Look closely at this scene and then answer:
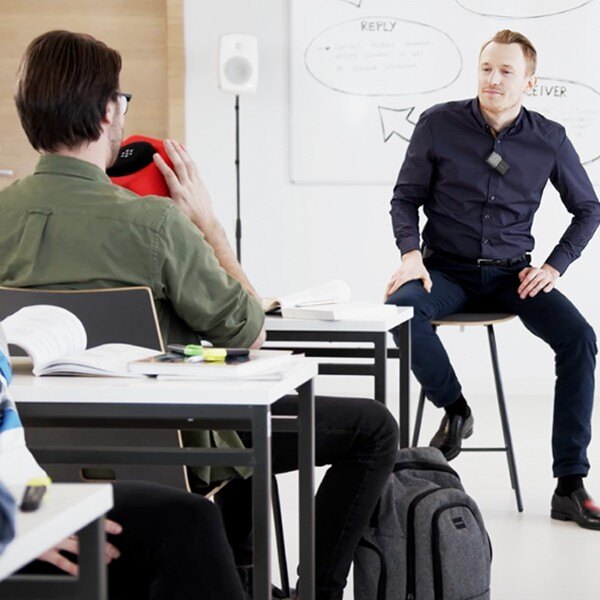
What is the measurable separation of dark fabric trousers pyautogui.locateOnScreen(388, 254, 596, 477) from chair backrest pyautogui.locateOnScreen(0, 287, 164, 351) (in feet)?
5.54

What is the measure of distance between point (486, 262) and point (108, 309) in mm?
2075

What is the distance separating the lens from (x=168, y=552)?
1.17 m

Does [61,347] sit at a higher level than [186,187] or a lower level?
lower

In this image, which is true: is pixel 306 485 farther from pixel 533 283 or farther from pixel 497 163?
pixel 497 163

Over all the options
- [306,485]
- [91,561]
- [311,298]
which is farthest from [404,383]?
[91,561]

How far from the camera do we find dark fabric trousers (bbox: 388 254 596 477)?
3148 millimetres

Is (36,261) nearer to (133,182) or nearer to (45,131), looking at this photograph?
(45,131)

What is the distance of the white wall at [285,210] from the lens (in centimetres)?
529

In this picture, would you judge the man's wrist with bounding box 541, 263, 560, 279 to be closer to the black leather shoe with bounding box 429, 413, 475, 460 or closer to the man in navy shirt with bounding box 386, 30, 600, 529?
the man in navy shirt with bounding box 386, 30, 600, 529

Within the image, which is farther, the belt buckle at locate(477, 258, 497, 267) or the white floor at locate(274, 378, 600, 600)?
the belt buckle at locate(477, 258, 497, 267)

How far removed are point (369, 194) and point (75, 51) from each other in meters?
3.65

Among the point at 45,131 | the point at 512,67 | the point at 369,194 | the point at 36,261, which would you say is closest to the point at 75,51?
the point at 45,131

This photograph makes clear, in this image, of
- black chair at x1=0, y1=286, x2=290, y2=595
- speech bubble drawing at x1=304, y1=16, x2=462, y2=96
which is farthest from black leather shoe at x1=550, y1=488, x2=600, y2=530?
speech bubble drawing at x1=304, y1=16, x2=462, y2=96

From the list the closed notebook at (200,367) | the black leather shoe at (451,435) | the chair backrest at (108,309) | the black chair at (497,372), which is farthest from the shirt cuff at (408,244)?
the closed notebook at (200,367)
